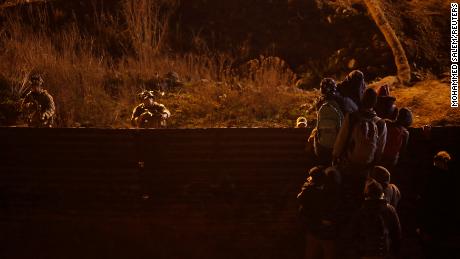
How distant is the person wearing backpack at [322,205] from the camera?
5133 millimetres

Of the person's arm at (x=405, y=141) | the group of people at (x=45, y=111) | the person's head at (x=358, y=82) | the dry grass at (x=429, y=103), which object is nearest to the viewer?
the person's head at (x=358, y=82)

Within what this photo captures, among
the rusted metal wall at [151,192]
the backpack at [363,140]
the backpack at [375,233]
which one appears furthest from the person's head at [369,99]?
the backpack at [375,233]

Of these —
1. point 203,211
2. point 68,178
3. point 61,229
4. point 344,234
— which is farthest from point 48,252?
point 344,234

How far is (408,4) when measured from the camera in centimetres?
1302

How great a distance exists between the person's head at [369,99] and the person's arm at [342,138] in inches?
8.1

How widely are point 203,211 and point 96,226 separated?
128 cm

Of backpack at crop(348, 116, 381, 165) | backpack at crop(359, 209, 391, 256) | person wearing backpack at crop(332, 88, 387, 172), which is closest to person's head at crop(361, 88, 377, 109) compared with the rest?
person wearing backpack at crop(332, 88, 387, 172)

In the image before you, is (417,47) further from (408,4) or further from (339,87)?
(339,87)

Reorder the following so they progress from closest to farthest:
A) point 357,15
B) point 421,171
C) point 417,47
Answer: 1. point 421,171
2. point 417,47
3. point 357,15

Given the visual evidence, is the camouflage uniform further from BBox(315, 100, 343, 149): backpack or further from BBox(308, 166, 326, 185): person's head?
BBox(308, 166, 326, 185): person's head

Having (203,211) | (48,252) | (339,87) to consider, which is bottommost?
(48,252)

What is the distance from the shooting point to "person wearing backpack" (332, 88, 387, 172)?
539 cm

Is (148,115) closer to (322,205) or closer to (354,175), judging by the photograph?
(354,175)

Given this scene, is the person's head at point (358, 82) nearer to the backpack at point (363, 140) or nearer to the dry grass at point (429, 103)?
the backpack at point (363, 140)
